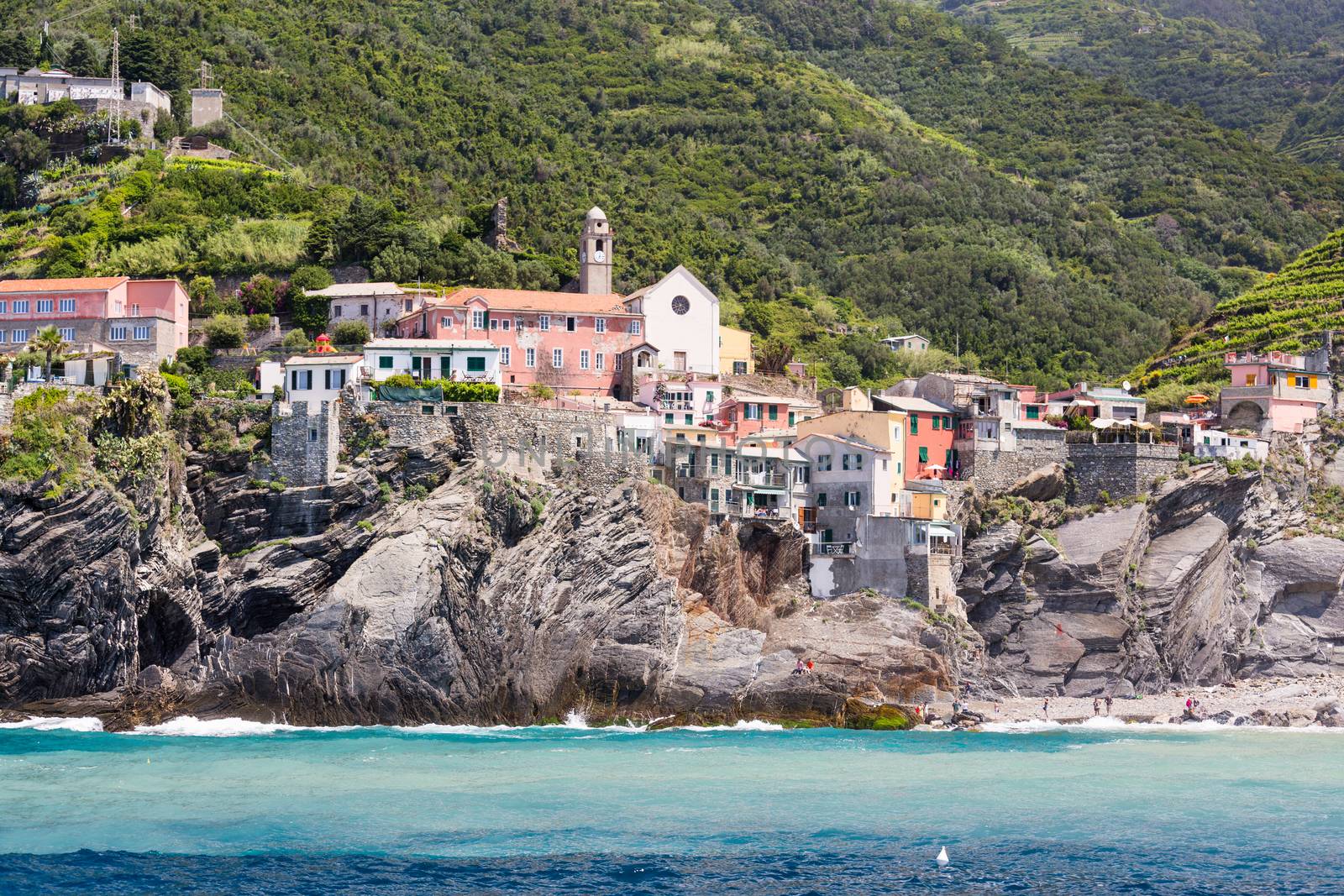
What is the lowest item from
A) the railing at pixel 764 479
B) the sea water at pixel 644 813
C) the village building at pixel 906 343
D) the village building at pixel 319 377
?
the sea water at pixel 644 813

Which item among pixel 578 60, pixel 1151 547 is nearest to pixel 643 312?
pixel 1151 547

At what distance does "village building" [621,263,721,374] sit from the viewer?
282 ft

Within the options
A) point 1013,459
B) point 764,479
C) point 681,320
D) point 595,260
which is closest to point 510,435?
point 764,479

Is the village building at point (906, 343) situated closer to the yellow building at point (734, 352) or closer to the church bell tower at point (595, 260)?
the yellow building at point (734, 352)

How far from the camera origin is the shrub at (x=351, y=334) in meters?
80.3

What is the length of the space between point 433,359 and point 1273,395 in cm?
4085

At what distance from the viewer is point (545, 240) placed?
105m

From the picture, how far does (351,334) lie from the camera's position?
80438 mm

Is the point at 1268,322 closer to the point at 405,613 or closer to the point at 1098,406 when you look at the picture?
the point at 1098,406

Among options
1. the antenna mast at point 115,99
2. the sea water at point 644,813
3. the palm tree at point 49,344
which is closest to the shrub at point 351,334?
the palm tree at point 49,344

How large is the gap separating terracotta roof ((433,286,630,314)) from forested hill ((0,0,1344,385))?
282 inches

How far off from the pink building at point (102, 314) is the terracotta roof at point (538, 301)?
37.6ft

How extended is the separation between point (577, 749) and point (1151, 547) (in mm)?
31899

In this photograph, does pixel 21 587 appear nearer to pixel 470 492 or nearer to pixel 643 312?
pixel 470 492
